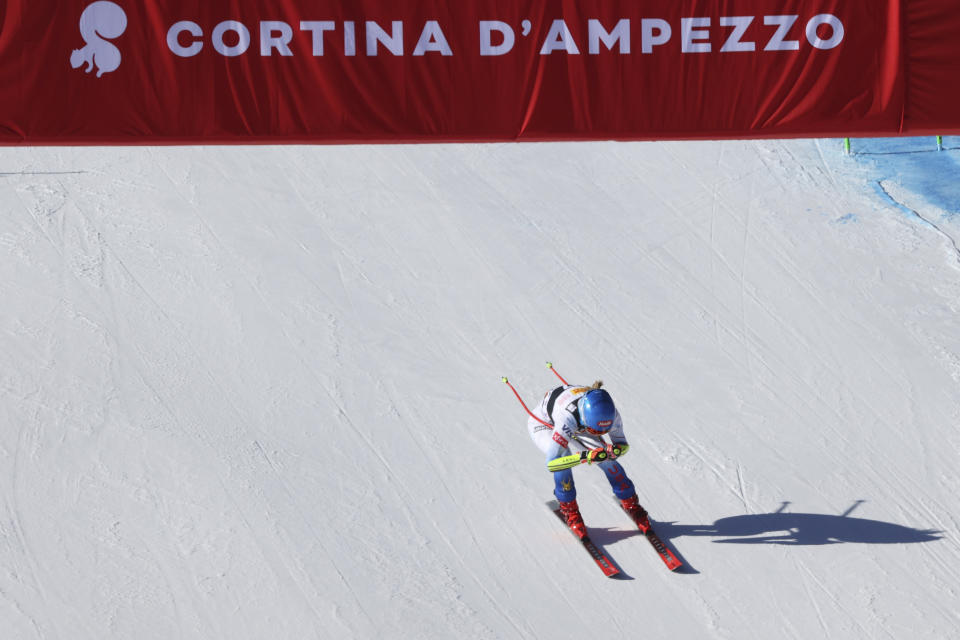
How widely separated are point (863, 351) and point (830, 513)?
206 centimetres

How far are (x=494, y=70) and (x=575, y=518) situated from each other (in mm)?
3081

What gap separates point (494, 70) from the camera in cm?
710

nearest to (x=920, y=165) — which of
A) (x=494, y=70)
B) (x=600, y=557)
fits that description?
(x=600, y=557)

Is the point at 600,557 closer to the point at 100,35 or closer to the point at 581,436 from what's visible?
the point at 581,436

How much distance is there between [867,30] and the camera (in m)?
7.06

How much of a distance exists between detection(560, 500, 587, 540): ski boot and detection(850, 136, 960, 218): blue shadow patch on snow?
5.65 metres

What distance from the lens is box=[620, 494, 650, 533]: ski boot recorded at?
8.52 metres

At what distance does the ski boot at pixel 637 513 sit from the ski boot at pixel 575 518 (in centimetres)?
34

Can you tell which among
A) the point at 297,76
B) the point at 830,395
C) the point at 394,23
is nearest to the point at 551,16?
the point at 394,23

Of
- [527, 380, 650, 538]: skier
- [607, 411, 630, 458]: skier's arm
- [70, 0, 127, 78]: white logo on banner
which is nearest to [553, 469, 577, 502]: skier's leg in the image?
[527, 380, 650, 538]: skier

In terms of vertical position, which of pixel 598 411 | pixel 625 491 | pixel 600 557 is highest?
pixel 598 411

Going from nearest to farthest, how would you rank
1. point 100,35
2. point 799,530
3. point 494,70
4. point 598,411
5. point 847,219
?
1. point 100,35
2. point 494,70
3. point 598,411
4. point 799,530
5. point 847,219

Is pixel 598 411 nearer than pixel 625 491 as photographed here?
Yes

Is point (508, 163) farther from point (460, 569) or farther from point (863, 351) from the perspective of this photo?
point (460, 569)
